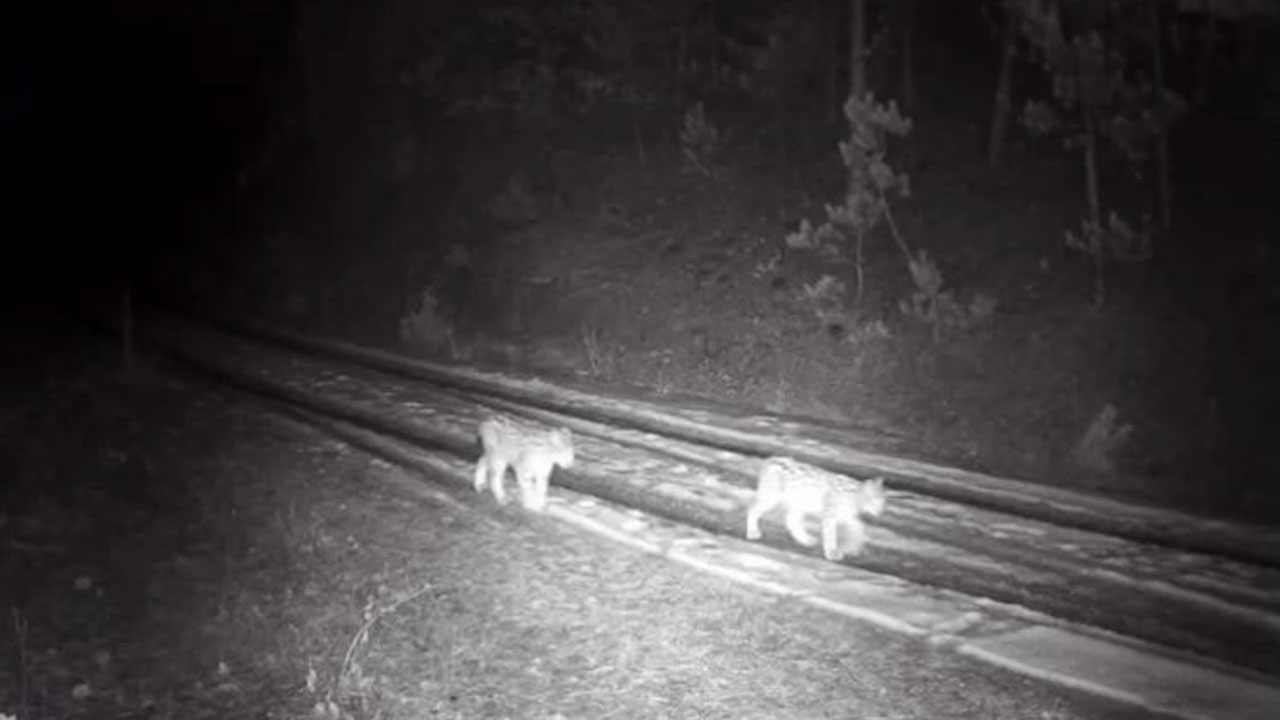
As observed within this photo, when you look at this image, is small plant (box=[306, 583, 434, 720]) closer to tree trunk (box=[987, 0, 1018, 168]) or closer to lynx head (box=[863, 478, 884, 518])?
lynx head (box=[863, 478, 884, 518])

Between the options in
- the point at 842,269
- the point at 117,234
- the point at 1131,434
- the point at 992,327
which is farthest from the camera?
the point at 117,234

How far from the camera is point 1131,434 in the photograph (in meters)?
15.3

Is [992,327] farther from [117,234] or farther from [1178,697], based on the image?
[117,234]

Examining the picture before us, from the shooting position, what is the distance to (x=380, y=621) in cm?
880

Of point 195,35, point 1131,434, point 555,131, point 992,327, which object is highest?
point 195,35

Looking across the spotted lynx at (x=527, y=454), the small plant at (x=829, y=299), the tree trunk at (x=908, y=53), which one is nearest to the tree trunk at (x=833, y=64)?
the tree trunk at (x=908, y=53)

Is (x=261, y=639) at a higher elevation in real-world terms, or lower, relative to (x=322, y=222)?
lower

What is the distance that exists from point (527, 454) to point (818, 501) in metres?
3.02

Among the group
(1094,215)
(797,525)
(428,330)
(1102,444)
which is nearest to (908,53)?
(1094,215)

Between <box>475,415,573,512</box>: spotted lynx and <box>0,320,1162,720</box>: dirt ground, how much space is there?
41cm

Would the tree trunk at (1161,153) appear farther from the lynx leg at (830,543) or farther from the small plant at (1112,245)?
the lynx leg at (830,543)

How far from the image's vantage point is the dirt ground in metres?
7.67

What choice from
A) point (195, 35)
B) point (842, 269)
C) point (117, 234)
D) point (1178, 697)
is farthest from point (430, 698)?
point (195, 35)

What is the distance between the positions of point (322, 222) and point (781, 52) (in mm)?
12937
